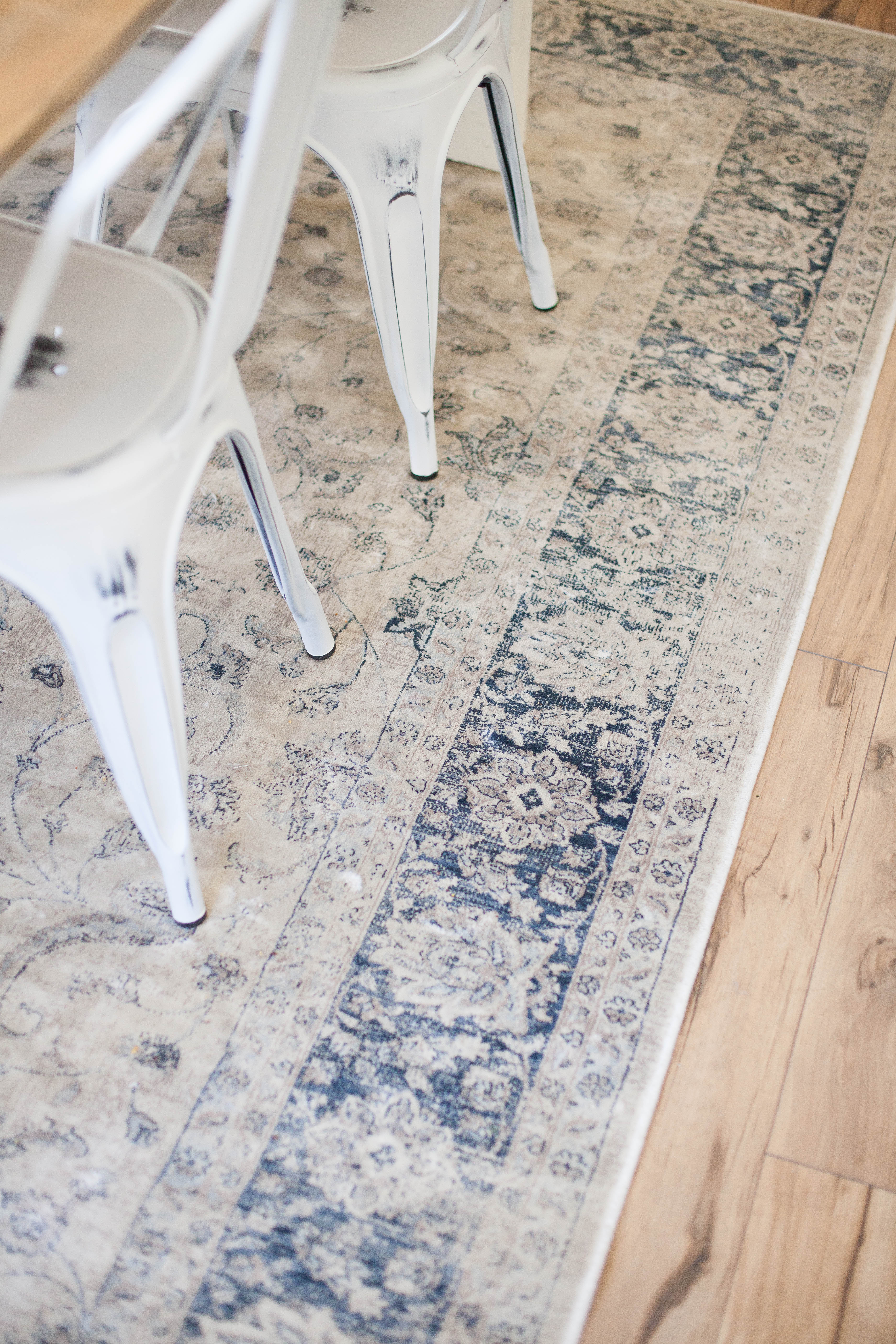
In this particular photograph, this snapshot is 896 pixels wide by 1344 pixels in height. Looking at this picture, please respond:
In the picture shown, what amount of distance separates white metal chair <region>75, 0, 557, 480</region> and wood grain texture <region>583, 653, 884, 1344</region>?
27.9 inches

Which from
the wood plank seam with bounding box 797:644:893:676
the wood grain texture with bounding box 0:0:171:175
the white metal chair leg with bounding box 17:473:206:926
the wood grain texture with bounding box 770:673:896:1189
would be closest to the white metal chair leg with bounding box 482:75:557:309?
the wood grain texture with bounding box 0:0:171:175

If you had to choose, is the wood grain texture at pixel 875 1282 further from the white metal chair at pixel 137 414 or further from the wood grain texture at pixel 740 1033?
the white metal chair at pixel 137 414

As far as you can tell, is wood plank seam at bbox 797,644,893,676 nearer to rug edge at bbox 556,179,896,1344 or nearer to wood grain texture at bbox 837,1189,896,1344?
rug edge at bbox 556,179,896,1344

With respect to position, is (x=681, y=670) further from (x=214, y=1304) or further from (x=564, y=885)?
(x=214, y=1304)

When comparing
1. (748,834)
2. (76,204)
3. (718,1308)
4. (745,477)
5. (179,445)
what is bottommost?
(718,1308)

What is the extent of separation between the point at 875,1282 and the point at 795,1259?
0.07m

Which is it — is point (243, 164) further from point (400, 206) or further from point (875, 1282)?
point (875, 1282)

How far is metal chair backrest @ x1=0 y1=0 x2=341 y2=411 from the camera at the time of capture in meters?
0.60

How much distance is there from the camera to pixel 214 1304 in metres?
0.91

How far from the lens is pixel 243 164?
27.6 inches

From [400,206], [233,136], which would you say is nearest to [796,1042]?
[400,206]

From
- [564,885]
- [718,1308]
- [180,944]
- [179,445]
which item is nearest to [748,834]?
[564,885]

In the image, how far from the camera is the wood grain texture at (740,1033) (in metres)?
0.95

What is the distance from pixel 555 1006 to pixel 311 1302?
0.36 meters
